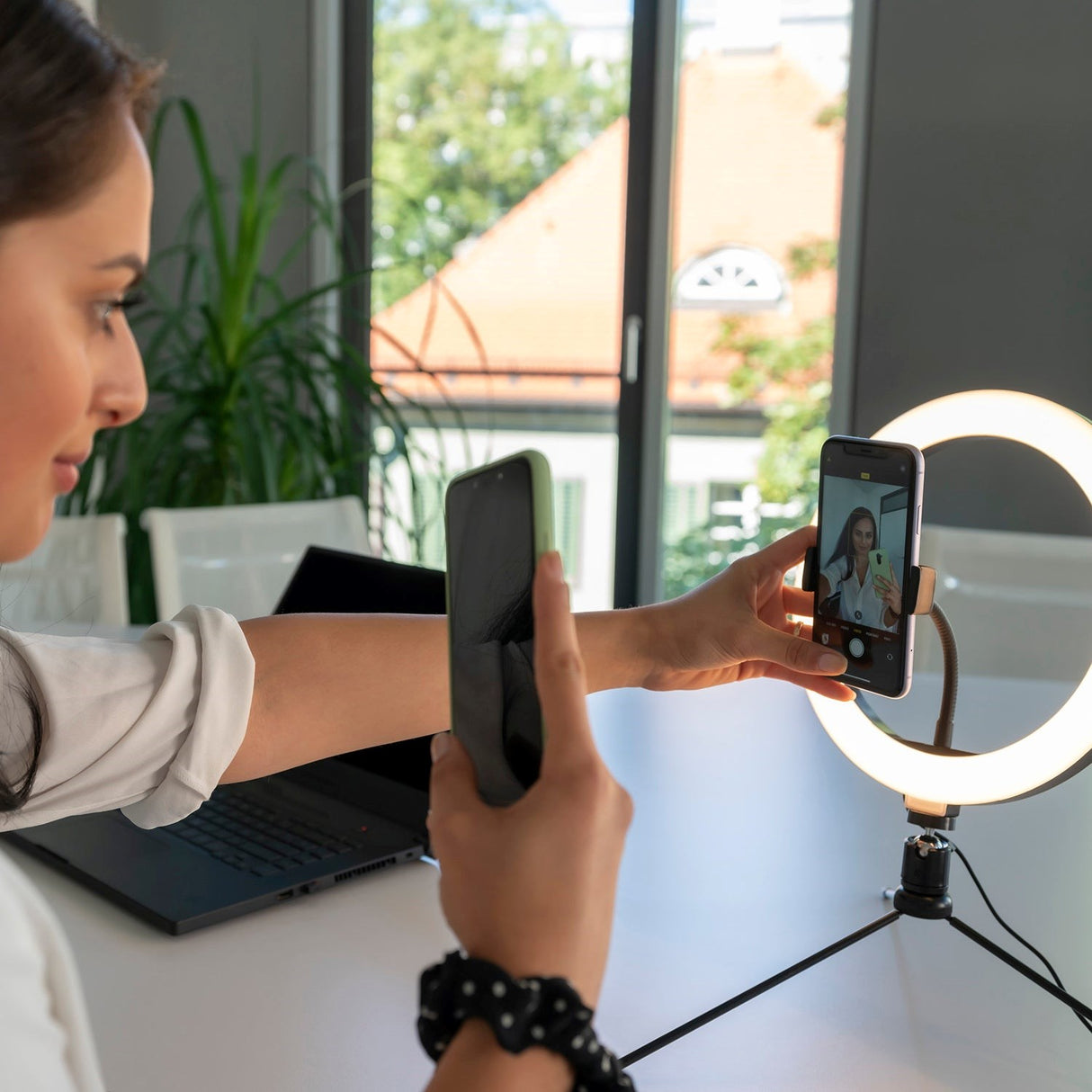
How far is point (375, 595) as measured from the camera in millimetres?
1396

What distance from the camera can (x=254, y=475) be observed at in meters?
3.01

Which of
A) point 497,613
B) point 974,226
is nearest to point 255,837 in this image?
point 497,613

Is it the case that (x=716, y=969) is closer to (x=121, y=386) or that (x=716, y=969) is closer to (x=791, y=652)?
(x=791, y=652)

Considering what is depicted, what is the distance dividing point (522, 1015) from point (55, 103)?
0.51m

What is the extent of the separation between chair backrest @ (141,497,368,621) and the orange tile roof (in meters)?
1.13

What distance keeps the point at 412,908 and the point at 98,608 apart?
135 cm

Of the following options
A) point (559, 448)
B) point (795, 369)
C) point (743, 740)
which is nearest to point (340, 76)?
point (559, 448)

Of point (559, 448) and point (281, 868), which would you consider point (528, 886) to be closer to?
point (281, 868)

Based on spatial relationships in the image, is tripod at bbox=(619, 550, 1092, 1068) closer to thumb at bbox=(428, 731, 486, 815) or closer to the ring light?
the ring light

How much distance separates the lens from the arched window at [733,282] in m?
3.57

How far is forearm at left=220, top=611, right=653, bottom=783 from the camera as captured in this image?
3.14ft

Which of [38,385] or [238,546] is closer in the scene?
[38,385]

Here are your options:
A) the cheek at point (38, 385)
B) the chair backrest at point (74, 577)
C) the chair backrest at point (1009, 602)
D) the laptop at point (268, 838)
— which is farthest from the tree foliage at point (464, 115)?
the cheek at point (38, 385)

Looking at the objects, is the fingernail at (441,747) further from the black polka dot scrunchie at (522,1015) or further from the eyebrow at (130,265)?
the eyebrow at (130,265)
